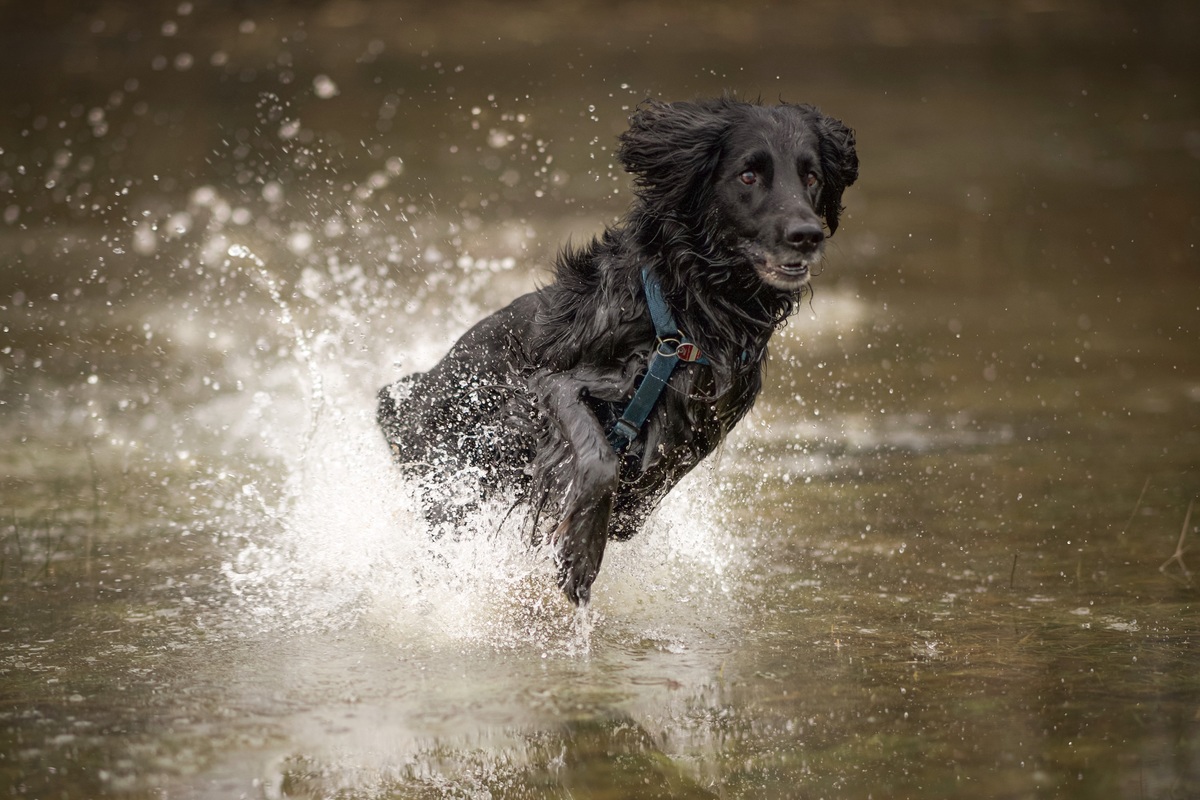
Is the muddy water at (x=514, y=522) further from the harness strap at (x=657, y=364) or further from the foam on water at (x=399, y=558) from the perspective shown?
the harness strap at (x=657, y=364)

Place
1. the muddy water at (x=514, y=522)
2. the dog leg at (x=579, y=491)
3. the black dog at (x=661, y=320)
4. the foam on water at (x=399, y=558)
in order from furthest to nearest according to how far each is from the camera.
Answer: the foam on water at (x=399, y=558) → the black dog at (x=661, y=320) → the dog leg at (x=579, y=491) → the muddy water at (x=514, y=522)

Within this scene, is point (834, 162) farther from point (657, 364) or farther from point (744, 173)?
point (657, 364)

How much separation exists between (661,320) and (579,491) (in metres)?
0.62

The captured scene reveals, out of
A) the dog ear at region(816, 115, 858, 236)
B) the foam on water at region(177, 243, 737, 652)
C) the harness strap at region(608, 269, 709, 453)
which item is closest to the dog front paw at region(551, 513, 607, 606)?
the foam on water at region(177, 243, 737, 652)

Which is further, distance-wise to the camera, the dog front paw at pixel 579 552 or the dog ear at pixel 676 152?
the dog ear at pixel 676 152

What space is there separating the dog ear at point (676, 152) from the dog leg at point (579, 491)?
0.73m

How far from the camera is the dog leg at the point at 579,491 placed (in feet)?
13.2

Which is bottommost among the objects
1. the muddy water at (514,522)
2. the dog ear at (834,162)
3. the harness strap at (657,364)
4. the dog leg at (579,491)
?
the muddy water at (514,522)

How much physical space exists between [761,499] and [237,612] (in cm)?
228

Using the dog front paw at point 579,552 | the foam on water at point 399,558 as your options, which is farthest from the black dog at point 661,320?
the foam on water at point 399,558

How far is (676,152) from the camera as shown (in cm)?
439

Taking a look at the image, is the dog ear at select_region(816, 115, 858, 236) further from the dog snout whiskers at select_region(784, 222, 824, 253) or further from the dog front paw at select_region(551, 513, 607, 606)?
the dog front paw at select_region(551, 513, 607, 606)

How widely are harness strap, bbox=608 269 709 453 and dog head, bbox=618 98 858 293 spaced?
0.29m

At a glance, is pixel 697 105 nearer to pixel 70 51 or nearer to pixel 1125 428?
pixel 1125 428
